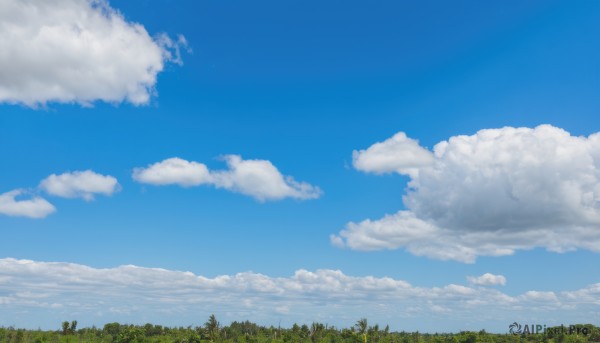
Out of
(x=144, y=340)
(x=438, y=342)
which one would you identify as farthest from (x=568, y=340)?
(x=144, y=340)

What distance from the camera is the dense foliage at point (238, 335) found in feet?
239

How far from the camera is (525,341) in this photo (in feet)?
358

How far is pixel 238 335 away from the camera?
9306cm

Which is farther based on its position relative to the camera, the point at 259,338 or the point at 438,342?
the point at 438,342

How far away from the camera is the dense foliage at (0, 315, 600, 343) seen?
239 ft

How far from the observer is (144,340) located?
7212cm

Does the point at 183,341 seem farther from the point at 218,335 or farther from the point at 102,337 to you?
the point at 102,337

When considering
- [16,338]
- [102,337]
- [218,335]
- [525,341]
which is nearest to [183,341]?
[218,335]

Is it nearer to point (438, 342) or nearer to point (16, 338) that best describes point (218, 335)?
point (16, 338)

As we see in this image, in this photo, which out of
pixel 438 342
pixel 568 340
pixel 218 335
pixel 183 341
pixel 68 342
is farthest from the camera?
pixel 568 340

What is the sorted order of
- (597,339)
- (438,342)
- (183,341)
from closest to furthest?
(183,341) < (438,342) < (597,339)

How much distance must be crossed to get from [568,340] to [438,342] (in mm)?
25689

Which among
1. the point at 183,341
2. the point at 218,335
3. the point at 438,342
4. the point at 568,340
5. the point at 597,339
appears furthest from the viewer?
the point at 597,339

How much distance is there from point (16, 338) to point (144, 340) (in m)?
16.2
